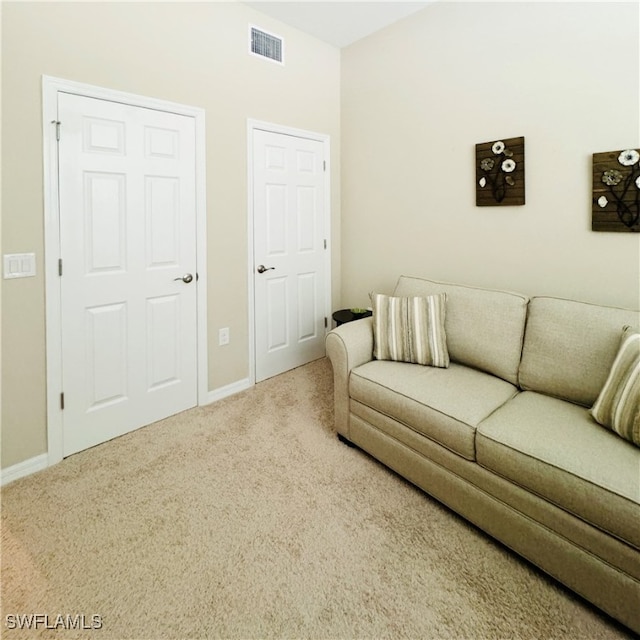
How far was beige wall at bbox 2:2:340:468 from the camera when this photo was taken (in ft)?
6.74

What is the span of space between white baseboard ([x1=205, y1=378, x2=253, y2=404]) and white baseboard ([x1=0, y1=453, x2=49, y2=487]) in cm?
104

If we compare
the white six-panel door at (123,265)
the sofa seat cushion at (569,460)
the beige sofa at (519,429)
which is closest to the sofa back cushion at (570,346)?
the beige sofa at (519,429)

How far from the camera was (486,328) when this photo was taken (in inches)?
92.2

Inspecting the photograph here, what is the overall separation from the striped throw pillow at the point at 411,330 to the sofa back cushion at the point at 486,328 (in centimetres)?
7

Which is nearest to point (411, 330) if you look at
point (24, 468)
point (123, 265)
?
point (123, 265)

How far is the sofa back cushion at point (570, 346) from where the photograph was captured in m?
1.89

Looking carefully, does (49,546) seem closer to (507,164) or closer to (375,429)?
(375,429)

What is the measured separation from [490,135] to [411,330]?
1423mm

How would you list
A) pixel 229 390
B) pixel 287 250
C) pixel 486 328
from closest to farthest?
pixel 486 328 < pixel 229 390 < pixel 287 250

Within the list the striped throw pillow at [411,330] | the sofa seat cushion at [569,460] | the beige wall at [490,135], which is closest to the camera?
the sofa seat cushion at [569,460]

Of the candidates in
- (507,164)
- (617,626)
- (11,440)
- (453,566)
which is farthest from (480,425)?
(11,440)

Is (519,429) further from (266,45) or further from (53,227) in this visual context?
(266,45)

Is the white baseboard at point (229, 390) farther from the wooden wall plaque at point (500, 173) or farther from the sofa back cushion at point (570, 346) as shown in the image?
the wooden wall plaque at point (500, 173)

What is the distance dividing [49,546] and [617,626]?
2167mm
